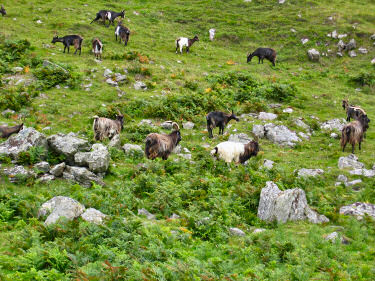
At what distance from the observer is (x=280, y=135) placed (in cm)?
1884

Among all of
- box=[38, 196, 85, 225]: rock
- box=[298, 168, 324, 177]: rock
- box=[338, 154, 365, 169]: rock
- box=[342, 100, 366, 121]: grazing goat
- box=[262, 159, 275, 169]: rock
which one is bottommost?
box=[262, 159, 275, 169]: rock

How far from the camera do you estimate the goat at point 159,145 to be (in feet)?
47.3

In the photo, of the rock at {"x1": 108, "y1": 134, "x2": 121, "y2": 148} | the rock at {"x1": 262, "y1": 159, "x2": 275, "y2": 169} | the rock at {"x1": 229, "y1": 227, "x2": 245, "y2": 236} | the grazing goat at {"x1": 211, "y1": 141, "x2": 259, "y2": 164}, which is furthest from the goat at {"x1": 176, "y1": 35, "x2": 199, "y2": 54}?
the rock at {"x1": 229, "y1": 227, "x2": 245, "y2": 236}

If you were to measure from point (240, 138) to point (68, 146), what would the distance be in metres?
8.70

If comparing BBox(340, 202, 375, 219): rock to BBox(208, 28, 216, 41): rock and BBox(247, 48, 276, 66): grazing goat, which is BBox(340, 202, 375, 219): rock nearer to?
BBox(247, 48, 276, 66): grazing goat

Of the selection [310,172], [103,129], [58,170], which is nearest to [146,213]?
[58,170]

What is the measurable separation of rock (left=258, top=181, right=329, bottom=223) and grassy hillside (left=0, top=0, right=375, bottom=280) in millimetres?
314

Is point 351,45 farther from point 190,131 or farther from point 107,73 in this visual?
point 107,73

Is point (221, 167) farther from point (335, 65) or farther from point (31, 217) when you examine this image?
point (335, 65)

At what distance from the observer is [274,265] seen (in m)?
8.17

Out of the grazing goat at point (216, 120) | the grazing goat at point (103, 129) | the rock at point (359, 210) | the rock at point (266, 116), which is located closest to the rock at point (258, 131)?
the grazing goat at point (216, 120)

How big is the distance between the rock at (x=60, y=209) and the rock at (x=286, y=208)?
5389mm

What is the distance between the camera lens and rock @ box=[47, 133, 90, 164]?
1289cm

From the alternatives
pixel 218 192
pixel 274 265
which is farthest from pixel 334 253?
pixel 218 192
